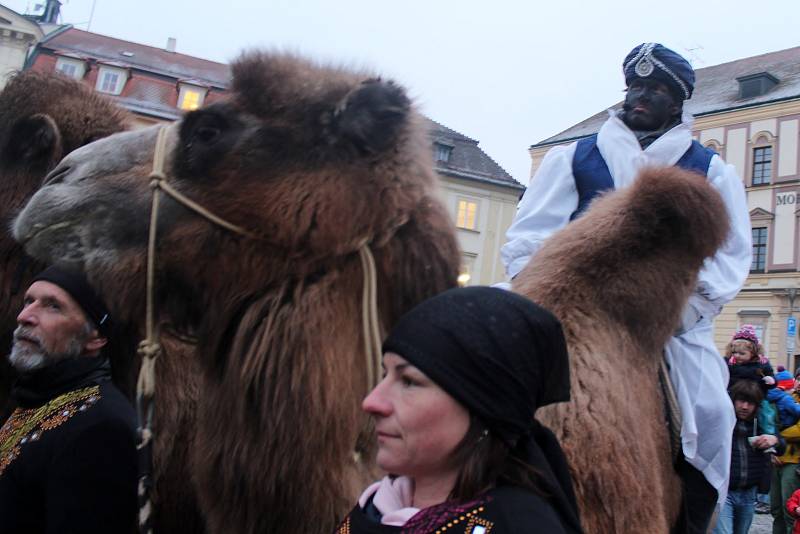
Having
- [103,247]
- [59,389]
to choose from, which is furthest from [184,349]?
[103,247]

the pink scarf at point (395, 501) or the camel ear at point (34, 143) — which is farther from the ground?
the camel ear at point (34, 143)

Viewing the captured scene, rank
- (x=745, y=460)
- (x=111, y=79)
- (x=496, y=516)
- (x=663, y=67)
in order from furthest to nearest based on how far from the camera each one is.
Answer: (x=111, y=79), (x=745, y=460), (x=663, y=67), (x=496, y=516)

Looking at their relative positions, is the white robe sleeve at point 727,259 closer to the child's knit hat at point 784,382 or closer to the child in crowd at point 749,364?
the child in crowd at point 749,364

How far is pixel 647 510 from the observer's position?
8.89 feet

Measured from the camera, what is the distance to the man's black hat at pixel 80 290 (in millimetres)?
3184

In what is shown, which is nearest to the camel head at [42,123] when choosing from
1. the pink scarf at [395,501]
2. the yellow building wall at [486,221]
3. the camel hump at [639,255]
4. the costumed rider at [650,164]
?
the costumed rider at [650,164]

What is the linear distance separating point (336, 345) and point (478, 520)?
952mm

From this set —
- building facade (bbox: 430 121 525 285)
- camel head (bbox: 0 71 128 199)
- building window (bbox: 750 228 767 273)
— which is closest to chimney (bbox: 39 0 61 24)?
building facade (bbox: 430 121 525 285)

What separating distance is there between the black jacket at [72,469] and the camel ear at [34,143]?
197 cm

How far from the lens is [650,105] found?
3.91 metres

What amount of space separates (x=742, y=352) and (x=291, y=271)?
23.1ft

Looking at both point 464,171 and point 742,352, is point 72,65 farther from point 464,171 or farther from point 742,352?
point 742,352

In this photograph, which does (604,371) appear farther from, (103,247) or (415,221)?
(103,247)

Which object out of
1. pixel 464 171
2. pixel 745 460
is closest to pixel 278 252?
pixel 745 460
